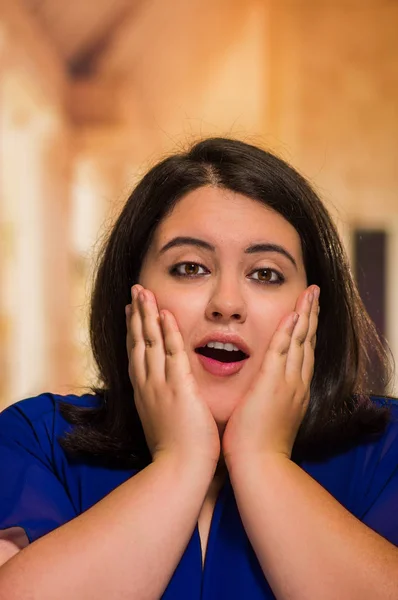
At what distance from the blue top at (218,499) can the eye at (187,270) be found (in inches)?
13.3

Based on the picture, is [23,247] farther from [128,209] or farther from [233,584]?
[233,584]

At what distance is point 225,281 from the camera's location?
1382mm

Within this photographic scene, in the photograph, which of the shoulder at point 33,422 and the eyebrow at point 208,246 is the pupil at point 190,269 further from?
the shoulder at point 33,422

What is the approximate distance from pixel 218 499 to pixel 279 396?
20 cm

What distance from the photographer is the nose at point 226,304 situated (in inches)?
53.0

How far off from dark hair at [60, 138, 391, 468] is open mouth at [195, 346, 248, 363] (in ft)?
0.66

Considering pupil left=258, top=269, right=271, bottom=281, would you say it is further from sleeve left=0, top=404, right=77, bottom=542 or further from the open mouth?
A: sleeve left=0, top=404, right=77, bottom=542

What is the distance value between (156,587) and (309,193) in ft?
2.38

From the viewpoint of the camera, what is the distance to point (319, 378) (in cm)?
159

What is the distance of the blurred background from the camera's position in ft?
12.6

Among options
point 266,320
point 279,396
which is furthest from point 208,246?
point 279,396

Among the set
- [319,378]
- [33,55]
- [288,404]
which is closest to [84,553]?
[288,404]

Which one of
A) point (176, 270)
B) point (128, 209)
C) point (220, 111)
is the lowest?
point (176, 270)

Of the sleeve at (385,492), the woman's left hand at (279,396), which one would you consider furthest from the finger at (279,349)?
the sleeve at (385,492)
